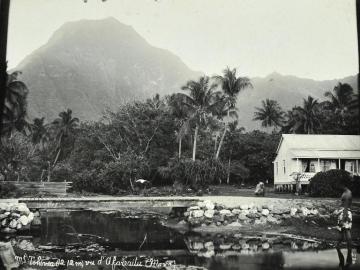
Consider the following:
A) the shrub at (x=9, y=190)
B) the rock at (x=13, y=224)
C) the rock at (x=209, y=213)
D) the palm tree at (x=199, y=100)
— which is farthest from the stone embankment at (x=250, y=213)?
the palm tree at (x=199, y=100)

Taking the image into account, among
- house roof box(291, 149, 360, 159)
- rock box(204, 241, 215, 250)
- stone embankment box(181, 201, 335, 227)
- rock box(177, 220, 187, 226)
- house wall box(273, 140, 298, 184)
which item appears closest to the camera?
rock box(204, 241, 215, 250)

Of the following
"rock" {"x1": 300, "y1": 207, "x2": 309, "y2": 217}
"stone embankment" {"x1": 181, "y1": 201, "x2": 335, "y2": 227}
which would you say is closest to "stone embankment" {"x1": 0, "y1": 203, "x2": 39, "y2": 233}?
"stone embankment" {"x1": 181, "y1": 201, "x2": 335, "y2": 227}

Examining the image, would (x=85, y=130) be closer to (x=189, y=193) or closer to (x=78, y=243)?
(x=189, y=193)

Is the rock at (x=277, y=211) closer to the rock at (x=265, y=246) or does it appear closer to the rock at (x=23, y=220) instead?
the rock at (x=265, y=246)

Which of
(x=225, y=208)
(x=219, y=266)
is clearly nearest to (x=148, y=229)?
(x=225, y=208)

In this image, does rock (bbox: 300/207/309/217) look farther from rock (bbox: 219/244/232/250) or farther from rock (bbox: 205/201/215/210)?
rock (bbox: 219/244/232/250)

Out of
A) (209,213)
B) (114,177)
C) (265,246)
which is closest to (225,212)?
(209,213)

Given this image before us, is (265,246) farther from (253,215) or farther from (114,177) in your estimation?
(114,177)
